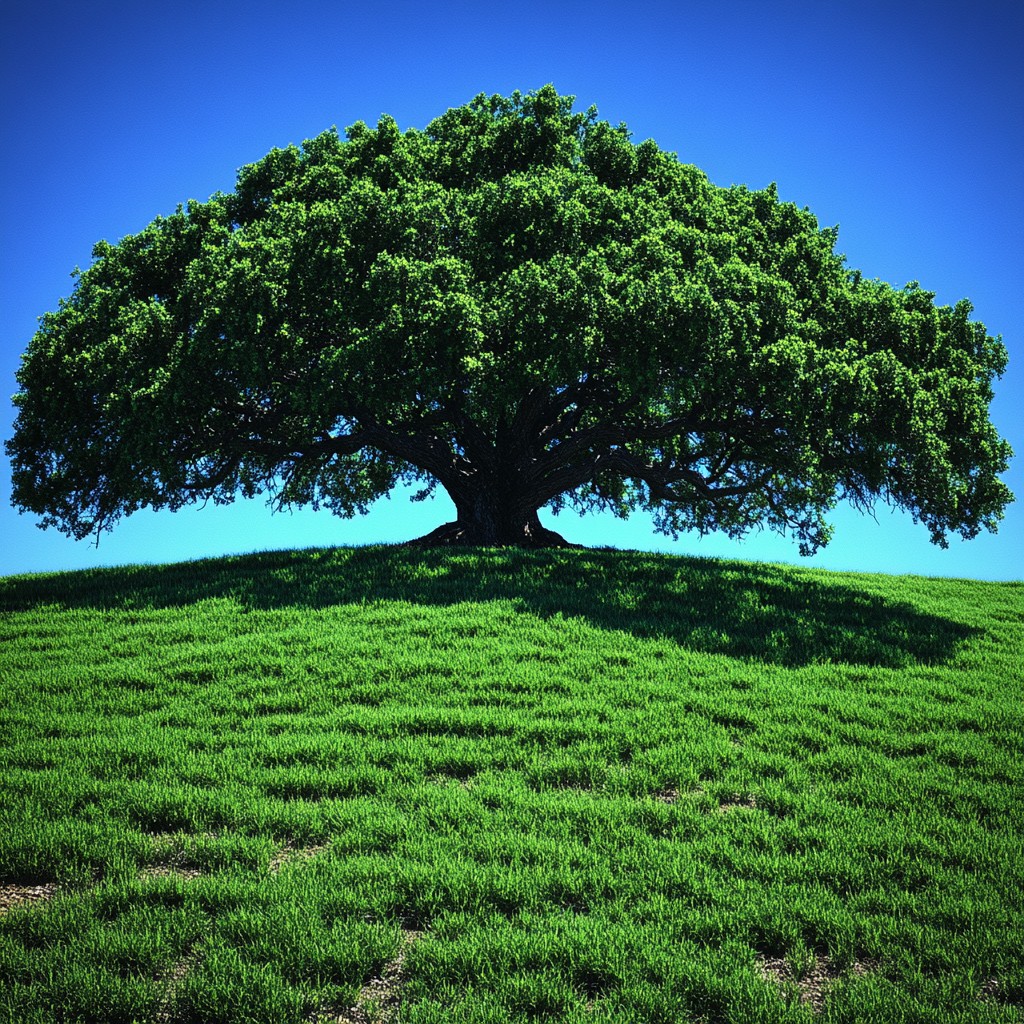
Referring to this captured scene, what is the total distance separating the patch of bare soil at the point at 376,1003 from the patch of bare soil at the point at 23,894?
326 centimetres

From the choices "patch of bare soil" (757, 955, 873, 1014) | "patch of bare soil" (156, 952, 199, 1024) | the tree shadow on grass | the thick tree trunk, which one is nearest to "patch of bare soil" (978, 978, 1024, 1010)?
"patch of bare soil" (757, 955, 873, 1014)

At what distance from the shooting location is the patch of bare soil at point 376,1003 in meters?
5.61

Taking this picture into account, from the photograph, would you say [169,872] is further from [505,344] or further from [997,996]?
[505,344]

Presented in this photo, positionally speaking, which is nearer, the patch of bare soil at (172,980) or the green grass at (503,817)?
the patch of bare soil at (172,980)

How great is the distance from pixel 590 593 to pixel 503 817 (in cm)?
958

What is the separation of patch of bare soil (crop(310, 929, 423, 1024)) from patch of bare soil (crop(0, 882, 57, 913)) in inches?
128

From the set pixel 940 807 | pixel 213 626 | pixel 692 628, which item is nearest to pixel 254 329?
pixel 213 626

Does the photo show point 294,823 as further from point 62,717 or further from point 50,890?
point 62,717

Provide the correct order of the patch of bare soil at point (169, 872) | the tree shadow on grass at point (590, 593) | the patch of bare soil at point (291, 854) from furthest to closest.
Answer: the tree shadow on grass at point (590, 593) → the patch of bare soil at point (291, 854) → the patch of bare soil at point (169, 872)

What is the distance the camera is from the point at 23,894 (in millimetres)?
7203

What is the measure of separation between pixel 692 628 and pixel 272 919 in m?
10.9

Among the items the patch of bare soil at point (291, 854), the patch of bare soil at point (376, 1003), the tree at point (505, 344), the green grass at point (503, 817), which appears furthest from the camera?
the tree at point (505, 344)

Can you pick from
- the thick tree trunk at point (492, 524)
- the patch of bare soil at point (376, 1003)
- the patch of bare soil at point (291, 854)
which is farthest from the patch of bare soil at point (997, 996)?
the thick tree trunk at point (492, 524)

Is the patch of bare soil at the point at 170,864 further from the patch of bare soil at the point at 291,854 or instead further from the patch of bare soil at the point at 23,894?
the patch of bare soil at the point at 23,894
